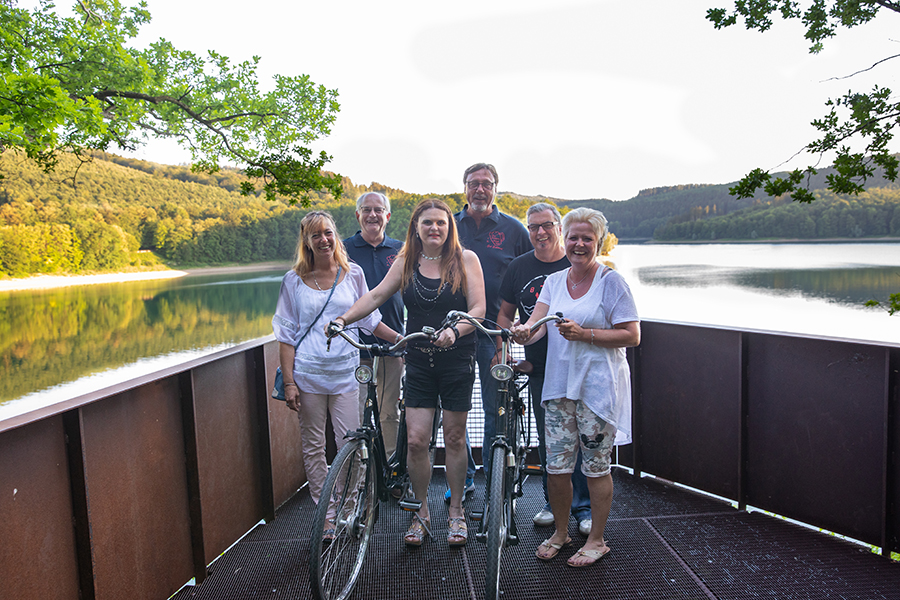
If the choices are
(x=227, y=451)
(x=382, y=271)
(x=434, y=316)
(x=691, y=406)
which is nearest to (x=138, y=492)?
(x=227, y=451)

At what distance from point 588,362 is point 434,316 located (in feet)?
2.44

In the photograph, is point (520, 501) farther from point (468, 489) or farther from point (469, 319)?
point (469, 319)

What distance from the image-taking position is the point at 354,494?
2.45 meters

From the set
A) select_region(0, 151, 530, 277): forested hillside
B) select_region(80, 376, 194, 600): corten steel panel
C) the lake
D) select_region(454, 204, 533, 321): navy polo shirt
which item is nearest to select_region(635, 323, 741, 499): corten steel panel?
select_region(454, 204, 533, 321): navy polo shirt

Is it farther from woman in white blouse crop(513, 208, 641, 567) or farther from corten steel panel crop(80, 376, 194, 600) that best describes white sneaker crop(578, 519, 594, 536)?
corten steel panel crop(80, 376, 194, 600)

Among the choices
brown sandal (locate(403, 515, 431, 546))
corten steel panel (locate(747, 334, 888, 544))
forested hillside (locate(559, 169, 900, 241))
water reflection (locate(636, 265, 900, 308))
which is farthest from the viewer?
water reflection (locate(636, 265, 900, 308))

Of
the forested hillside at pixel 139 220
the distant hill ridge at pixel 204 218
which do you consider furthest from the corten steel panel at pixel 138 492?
the forested hillside at pixel 139 220

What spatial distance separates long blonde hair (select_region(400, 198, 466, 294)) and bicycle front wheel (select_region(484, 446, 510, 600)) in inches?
32.0

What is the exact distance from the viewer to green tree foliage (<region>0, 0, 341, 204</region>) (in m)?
11.3

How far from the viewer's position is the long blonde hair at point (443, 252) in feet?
8.66

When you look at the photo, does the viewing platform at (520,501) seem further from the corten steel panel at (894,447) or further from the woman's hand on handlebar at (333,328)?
the woman's hand on handlebar at (333,328)

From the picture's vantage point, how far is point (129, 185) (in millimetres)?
93188

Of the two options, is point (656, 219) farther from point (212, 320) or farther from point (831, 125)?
point (831, 125)

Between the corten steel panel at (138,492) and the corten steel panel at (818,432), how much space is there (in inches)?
122
